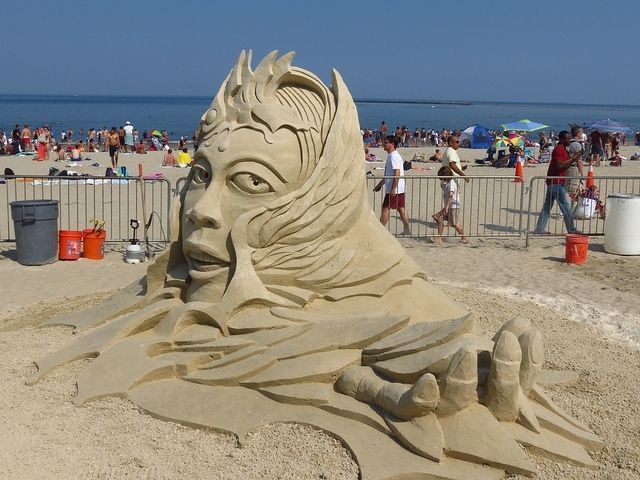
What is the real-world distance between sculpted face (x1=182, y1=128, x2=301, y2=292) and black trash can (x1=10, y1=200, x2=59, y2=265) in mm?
5365

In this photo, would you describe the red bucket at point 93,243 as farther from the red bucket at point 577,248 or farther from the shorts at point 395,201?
the red bucket at point 577,248

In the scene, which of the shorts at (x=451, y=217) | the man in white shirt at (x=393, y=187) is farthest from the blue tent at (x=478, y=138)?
the man in white shirt at (x=393, y=187)

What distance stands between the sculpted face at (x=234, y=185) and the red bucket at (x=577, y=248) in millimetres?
6059

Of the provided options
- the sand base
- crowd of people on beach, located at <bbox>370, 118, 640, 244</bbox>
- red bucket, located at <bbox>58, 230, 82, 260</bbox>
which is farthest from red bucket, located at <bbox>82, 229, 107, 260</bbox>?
crowd of people on beach, located at <bbox>370, 118, 640, 244</bbox>

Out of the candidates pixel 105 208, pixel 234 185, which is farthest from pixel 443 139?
pixel 234 185

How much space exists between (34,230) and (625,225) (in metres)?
8.59

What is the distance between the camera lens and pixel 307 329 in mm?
4820

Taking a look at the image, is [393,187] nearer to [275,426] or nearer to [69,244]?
[69,244]

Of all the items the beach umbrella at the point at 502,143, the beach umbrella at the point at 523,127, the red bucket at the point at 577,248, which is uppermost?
the beach umbrella at the point at 523,127

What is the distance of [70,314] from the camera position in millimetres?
6602

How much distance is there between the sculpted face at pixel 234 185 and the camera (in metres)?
5.15

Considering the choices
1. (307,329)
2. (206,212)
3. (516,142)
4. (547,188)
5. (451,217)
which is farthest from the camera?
(516,142)

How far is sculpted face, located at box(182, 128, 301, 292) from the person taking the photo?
5148mm

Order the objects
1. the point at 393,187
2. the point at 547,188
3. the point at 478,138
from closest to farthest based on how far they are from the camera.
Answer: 1. the point at 393,187
2. the point at 547,188
3. the point at 478,138
